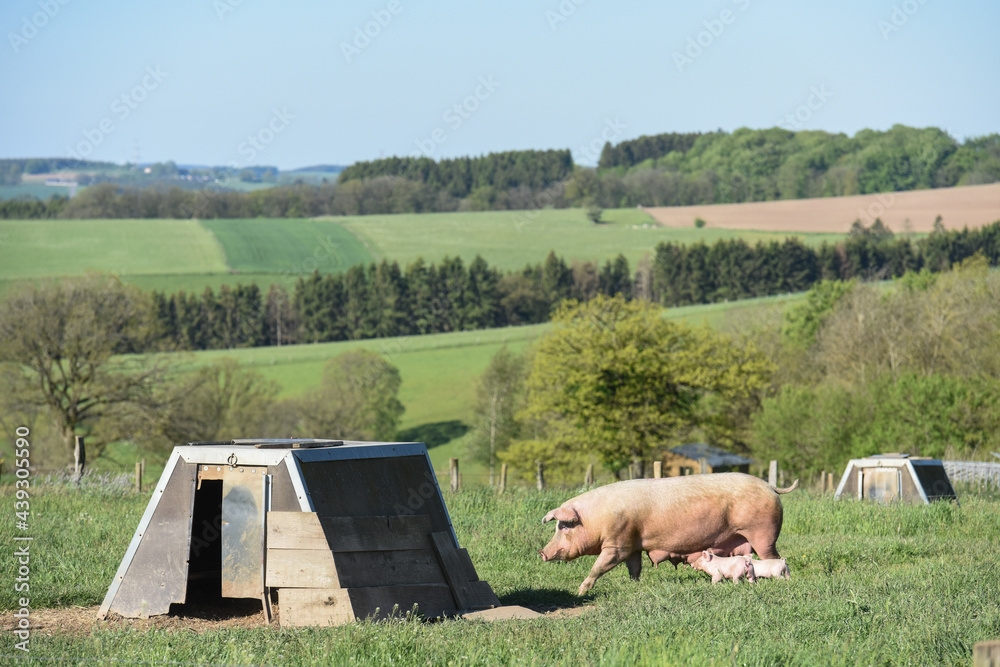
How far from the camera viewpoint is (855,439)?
157 feet

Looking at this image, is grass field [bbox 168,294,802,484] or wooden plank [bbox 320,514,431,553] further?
grass field [bbox 168,294,802,484]

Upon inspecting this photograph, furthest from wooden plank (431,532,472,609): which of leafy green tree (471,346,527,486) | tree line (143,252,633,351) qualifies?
tree line (143,252,633,351)

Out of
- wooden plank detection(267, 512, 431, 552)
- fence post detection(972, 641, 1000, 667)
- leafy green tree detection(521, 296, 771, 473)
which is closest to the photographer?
fence post detection(972, 641, 1000, 667)

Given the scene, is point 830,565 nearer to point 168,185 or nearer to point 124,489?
point 124,489

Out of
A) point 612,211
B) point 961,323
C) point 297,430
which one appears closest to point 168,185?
point 612,211

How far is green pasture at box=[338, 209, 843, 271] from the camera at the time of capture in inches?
4653

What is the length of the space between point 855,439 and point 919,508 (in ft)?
111

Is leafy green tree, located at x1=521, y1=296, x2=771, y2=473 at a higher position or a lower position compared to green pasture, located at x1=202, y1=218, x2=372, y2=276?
lower

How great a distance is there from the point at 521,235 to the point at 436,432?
63.0 metres

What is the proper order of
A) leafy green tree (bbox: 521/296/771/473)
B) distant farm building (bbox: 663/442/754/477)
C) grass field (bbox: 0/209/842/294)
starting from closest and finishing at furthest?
leafy green tree (bbox: 521/296/771/473), distant farm building (bbox: 663/442/754/477), grass field (bbox: 0/209/842/294)

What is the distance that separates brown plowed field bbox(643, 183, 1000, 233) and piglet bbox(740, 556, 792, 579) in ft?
299

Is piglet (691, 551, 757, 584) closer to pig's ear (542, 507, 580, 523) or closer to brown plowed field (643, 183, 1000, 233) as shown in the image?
pig's ear (542, 507, 580, 523)

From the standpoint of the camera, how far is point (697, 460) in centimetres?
5362

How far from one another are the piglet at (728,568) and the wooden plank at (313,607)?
4076mm
